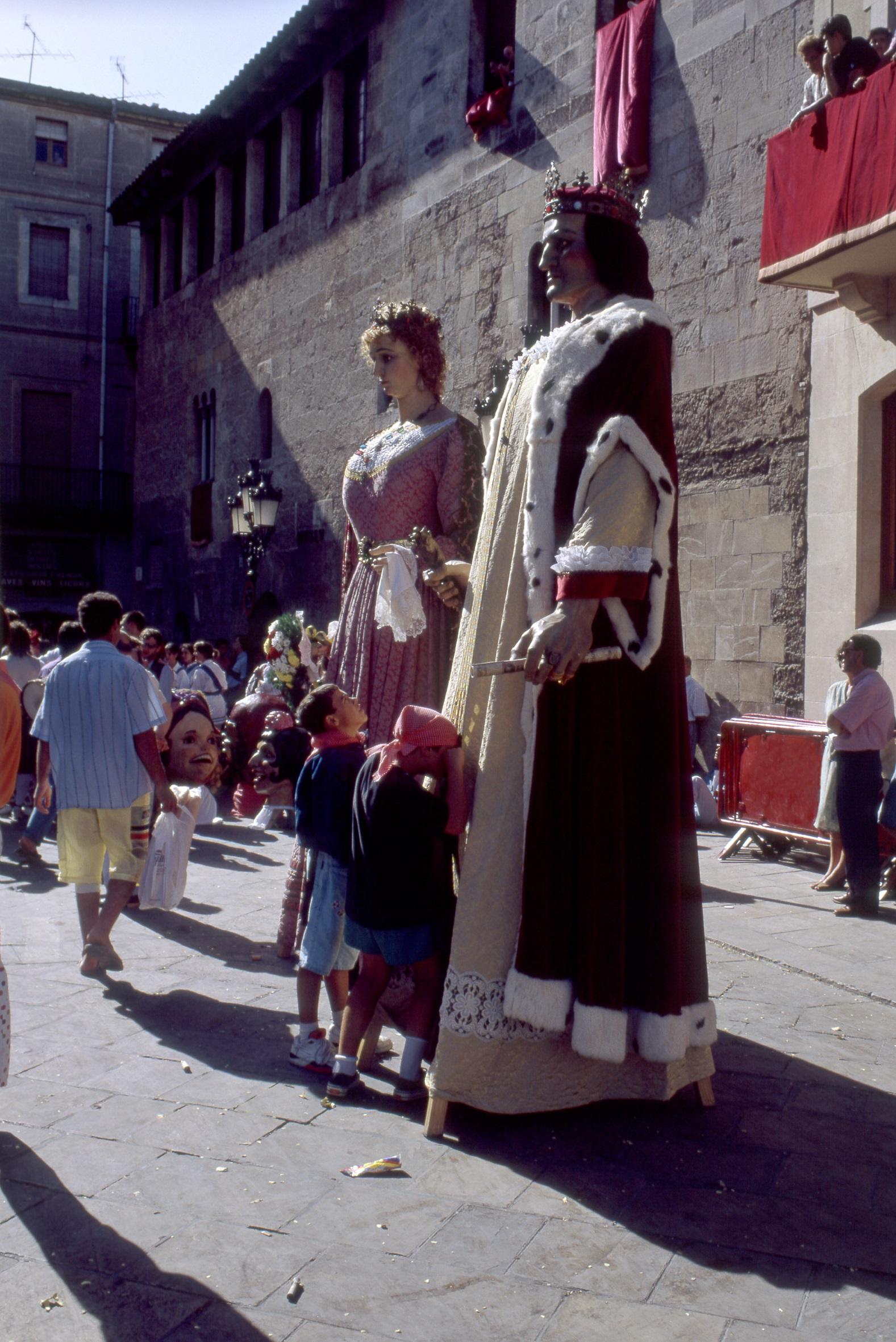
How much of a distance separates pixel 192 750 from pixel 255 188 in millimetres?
16330

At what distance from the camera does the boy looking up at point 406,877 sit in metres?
3.58

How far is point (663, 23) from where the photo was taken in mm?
12289

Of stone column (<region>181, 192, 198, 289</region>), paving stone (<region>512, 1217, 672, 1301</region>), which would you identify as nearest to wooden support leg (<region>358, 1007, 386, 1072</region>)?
paving stone (<region>512, 1217, 672, 1301</region>)

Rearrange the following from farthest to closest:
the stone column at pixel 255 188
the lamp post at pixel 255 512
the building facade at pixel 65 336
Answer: the building facade at pixel 65 336, the stone column at pixel 255 188, the lamp post at pixel 255 512

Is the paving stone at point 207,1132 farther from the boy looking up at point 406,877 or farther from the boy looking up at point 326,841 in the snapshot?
the boy looking up at point 326,841

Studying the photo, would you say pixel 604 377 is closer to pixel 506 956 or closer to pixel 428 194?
pixel 506 956

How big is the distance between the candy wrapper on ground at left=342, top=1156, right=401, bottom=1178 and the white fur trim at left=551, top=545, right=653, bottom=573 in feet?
4.81

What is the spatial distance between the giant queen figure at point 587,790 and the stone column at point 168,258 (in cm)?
2529

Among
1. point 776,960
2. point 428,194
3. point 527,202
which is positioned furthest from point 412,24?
point 776,960

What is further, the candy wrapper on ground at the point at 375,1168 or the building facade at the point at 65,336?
the building facade at the point at 65,336

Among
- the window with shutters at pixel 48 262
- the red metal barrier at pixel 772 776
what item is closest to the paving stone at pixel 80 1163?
the red metal barrier at pixel 772 776

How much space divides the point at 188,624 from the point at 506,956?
23.2m

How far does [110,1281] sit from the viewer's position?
2568 mm

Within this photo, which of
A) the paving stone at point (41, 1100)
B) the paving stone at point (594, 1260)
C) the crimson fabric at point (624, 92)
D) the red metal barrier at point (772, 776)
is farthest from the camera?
the crimson fabric at point (624, 92)
